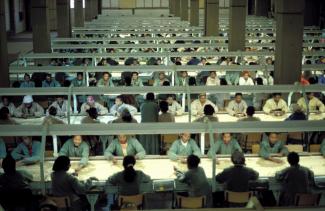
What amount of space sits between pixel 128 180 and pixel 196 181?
833mm

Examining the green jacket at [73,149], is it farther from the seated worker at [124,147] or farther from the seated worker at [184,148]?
the seated worker at [184,148]

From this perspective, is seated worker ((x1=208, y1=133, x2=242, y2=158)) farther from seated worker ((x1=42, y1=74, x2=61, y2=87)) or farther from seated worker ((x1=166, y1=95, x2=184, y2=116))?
seated worker ((x1=42, y1=74, x2=61, y2=87))

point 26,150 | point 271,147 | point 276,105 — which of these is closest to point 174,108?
point 276,105

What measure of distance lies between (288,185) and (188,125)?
145 cm

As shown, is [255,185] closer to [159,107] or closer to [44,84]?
[159,107]

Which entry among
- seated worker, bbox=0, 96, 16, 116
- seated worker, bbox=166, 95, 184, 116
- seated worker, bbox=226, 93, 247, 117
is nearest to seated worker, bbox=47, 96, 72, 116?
seated worker, bbox=0, 96, 16, 116

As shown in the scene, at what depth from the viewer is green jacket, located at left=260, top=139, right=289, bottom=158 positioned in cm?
746

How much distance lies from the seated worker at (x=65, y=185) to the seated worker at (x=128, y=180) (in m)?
0.39

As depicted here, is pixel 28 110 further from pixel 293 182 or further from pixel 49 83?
pixel 293 182

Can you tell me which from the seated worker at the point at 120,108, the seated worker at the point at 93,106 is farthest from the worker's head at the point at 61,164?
the seated worker at the point at 93,106

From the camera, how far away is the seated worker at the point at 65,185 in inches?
242

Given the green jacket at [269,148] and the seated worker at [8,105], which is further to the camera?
the seated worker at [8,105]

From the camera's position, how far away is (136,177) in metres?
6.29

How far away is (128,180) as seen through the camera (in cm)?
616
